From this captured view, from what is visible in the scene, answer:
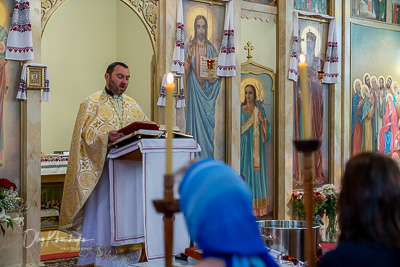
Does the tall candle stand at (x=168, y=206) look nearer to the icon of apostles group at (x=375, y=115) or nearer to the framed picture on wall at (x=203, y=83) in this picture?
the framed picture on wall at (x=203, y=83)

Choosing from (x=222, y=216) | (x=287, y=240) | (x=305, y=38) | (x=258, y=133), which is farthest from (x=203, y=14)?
(x=222, y=216)

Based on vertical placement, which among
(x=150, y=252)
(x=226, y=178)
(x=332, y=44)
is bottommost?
(x=150, y=252)

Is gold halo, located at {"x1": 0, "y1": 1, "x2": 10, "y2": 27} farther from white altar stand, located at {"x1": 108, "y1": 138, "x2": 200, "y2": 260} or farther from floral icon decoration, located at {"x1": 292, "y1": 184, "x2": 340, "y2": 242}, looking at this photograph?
floral icon decoration, located at {"x1": 292, "y1": 184, "x2": 340, "y2": 242}

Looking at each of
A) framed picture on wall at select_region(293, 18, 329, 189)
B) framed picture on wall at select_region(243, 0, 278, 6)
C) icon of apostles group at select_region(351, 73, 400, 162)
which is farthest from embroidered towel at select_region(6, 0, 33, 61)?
icon of apostles group at select_region(351, 73, 400, 162)

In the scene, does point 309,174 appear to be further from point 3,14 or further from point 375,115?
point 375,115

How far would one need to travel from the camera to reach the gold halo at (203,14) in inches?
361

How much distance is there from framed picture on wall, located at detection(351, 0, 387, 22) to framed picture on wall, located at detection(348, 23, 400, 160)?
0.75 ft

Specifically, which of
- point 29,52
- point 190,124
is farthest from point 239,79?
point 29,52

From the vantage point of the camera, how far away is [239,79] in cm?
971

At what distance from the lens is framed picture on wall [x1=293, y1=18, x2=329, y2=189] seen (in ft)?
35.2

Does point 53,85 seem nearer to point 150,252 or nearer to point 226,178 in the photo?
point 150,252

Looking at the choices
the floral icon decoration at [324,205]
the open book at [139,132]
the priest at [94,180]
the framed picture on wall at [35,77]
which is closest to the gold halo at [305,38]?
the floral icon decoration at [324,205]

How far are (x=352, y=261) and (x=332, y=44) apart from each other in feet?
31.3

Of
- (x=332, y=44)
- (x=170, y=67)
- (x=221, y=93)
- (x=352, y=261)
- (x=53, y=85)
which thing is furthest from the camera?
(x=53, y=85)
